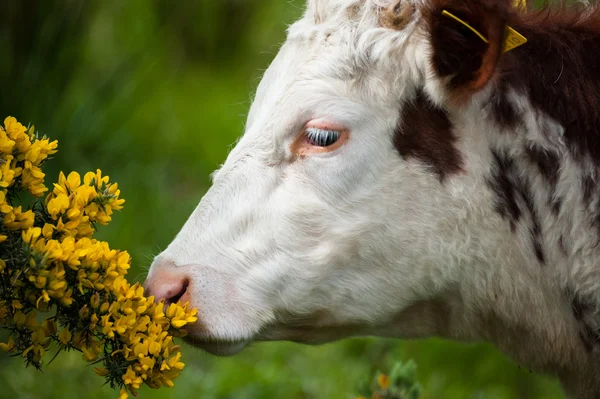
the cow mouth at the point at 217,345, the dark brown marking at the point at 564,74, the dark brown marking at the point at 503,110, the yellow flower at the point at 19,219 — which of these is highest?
the dark brown marking at the point at 564,74

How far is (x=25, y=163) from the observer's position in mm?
2223

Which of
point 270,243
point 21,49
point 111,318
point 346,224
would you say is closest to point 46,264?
point 111,318

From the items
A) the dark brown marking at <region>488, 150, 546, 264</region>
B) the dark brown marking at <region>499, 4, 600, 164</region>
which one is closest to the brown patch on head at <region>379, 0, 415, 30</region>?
the dark brown marking at <region>499, 4, 600, 164</region>

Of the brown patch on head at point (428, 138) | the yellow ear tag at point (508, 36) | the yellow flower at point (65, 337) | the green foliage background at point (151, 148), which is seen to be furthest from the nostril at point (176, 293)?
the yellow ear tag at point (508, 36)

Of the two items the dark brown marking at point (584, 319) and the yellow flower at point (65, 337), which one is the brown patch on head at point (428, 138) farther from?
the yellow flower at point (65, 337)

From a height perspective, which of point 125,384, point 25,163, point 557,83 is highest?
point 557,83

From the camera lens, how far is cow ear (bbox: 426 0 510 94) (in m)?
2.41

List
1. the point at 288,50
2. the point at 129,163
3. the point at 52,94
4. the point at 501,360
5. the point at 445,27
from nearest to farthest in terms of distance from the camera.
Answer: the point at 445,27 → the point at 288,50 → the point at 501,360 → the point at 52,94 → the point at 129,163

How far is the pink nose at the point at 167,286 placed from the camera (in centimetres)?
245

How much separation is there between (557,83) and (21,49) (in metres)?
3.67

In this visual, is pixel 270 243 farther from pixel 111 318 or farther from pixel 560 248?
pixel 560 248

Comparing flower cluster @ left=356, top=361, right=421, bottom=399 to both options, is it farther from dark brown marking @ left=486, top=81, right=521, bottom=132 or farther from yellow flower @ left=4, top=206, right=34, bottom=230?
yellow flower @ left=4, top=206, right=34, bottom=230

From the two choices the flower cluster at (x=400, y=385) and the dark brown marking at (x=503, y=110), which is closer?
the dark brown marking at (x=503, y=110)

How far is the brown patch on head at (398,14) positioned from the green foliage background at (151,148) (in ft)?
3.80
